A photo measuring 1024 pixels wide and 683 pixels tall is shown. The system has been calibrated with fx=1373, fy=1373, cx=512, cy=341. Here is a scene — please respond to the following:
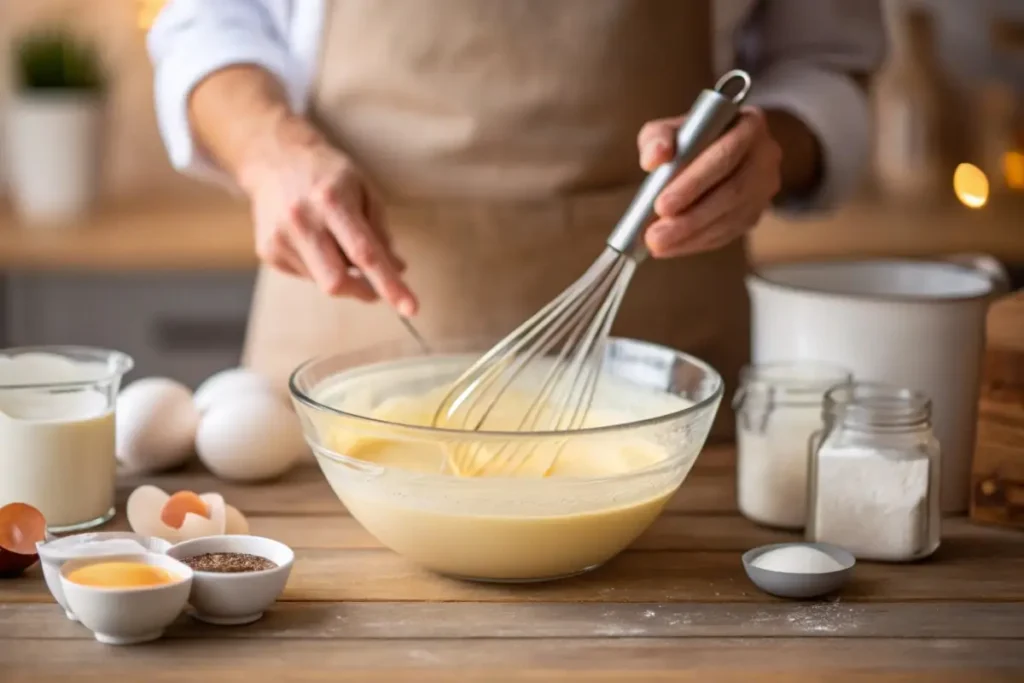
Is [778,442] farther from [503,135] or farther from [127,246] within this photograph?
[127,246]

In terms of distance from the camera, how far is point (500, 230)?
1.44 m

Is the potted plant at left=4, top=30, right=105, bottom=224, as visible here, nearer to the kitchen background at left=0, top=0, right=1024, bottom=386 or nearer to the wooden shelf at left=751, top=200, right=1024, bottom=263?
the kitchen background at left=0, top=0, right=1024, bottom=386

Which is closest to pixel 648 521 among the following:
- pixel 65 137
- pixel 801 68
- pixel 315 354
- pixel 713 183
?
pixel 713 183

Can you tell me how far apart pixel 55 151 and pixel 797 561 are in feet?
6.03

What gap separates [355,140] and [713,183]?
1.46 feet

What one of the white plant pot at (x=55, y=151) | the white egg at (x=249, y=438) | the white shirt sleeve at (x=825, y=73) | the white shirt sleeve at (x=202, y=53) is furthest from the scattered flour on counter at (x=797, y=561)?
the white plant pot at (x=55, y=151)

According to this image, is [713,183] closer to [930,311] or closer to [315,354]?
[930,311]

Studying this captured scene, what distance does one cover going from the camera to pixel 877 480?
1091mm

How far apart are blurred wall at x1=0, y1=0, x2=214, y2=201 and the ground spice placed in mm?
1814

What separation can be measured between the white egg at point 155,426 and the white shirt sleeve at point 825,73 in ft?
2.27

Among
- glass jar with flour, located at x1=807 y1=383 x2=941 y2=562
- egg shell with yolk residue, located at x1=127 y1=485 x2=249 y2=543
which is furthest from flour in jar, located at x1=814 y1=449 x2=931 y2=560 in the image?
egg shell with yolk residue, located at x1=127 y1=485 x2=249 y2=543

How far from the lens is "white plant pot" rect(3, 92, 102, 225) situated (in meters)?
2.45

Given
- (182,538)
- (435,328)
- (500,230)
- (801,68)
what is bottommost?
(182,538)

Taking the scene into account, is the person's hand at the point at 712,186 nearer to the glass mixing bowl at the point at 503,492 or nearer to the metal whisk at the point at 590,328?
the metal whisk at the point at 590,328
